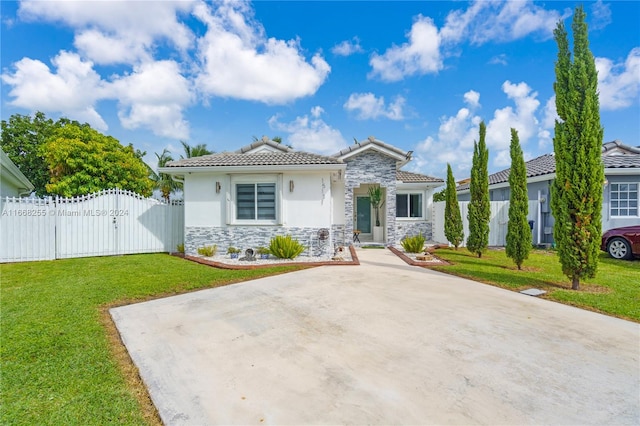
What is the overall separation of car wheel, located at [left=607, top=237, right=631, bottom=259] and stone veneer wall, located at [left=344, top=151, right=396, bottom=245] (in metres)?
9.27

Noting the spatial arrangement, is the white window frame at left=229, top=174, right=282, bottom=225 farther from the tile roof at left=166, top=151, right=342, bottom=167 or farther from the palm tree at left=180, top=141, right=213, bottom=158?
the palm tree at left=180, top=141, right=213, bottom=158

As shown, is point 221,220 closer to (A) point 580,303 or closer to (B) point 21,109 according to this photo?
(A) point 580,303

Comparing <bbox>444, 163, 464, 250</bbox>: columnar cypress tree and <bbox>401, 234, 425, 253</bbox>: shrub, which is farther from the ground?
<bbox>444, 163, 464, 250</bbox>: columnar cypress tree

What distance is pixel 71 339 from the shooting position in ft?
14.2

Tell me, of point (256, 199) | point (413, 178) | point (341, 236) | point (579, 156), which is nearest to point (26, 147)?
point (256, 199)

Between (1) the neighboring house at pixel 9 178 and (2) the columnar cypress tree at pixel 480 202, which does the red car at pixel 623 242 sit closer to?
(2) the columnar cypress tree at pixel 480 202

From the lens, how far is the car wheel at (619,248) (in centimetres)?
1190

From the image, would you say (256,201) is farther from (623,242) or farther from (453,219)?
(623,242)

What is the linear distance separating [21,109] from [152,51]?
894 inches

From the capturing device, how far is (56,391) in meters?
3.06

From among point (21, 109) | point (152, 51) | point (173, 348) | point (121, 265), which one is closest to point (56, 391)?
point (173, 348)

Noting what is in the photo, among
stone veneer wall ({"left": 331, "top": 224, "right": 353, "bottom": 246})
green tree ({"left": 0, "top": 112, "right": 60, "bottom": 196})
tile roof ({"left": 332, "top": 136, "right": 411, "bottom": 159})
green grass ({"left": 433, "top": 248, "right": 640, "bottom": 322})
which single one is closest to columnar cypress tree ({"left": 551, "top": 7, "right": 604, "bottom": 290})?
green grass ({"left": 433, "top": 248, "right": 640, "bottom": 322})

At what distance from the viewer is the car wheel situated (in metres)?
11.9

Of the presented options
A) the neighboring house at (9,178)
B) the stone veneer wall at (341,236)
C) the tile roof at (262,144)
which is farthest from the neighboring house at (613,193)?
the neighboring house at (9,178)
